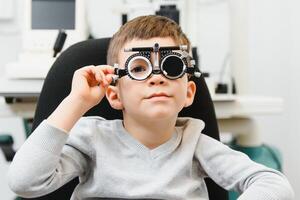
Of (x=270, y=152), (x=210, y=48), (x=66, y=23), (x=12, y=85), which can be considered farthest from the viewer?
(x=210, y=48)

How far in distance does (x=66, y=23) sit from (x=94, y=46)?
2.00 ft

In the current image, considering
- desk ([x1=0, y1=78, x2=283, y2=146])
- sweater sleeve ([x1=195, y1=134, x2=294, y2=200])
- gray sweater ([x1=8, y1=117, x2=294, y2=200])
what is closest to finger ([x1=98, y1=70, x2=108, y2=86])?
gray sweater ([x1=8, y1=117, x2=294, y2=200])

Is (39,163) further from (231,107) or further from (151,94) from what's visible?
(231,107)

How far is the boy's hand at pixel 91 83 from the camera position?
85 cm

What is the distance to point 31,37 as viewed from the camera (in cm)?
157

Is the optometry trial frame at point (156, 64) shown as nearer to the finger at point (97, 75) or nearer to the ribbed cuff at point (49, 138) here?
the finger at point (97, 75)

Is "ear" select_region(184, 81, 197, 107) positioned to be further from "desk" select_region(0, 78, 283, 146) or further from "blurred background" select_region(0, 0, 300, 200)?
"blurred background" select_region(0, 0, 300, 200)

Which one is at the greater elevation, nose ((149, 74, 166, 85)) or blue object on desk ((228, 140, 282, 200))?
nose ((149, 74, 166, 85))

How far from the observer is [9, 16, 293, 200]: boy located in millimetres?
796

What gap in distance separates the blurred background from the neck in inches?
25.1

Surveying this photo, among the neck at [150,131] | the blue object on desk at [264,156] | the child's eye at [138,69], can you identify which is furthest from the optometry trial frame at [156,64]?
the blue object on desk at [264,156]

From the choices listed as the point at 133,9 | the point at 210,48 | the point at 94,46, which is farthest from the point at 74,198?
the point at 210,48

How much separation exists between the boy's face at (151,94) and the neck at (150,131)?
2 centimetres

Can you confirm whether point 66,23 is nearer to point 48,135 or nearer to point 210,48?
point 210,48
